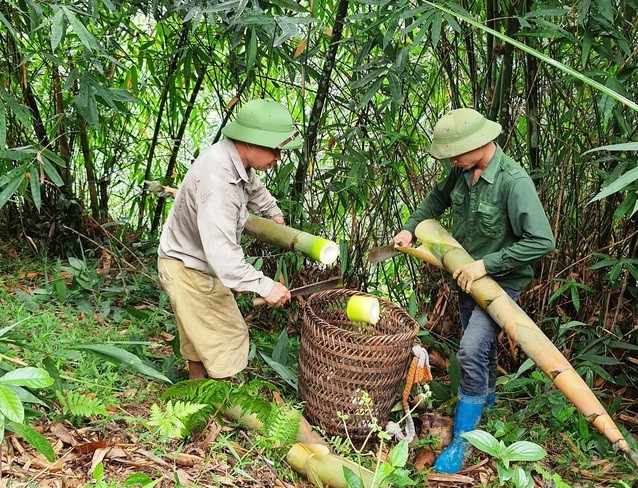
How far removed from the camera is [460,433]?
319 centimetres

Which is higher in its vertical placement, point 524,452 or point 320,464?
point 524,452

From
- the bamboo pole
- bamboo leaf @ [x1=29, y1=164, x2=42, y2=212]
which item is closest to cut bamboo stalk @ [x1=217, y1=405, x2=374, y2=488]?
the bamboo pole

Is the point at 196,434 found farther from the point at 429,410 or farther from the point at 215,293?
the point at 429,410

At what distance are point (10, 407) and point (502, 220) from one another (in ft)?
6.91

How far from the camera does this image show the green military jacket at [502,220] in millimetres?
2955

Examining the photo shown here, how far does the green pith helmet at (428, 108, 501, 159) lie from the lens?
302 centimetres

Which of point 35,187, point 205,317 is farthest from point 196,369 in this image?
point 35,187

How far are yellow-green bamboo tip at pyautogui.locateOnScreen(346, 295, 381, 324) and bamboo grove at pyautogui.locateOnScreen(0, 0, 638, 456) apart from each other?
833 millimetres

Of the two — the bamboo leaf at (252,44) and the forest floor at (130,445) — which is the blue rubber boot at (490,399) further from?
the bamboo leaf at (252,44)

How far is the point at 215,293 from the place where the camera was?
3.23 meters

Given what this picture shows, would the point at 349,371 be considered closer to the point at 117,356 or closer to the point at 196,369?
the point at 196,369

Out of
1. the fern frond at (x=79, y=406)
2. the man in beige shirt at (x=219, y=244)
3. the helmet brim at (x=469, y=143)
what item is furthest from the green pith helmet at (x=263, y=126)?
the fern frond at (x=79, y=406)

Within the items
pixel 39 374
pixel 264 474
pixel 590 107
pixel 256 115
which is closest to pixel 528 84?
pixel 590 107

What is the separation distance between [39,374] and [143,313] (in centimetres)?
221
